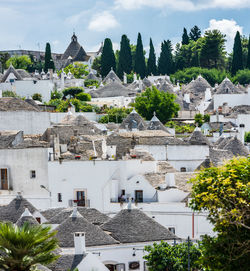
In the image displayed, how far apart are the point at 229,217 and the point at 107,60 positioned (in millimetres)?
122751

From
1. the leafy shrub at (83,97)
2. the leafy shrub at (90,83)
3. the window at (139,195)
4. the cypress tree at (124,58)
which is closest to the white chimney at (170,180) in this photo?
the window at (139,195)

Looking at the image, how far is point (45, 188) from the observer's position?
4922cm

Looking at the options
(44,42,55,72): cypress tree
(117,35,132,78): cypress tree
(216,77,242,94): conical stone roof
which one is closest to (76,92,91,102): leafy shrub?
(216,77,242,94): conical stone roof

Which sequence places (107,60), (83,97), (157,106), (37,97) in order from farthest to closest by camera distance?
(107,60)
(83,97)
(37,97)
(157,106)

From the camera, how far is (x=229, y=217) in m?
27.5

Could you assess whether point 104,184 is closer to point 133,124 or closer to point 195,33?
point 133,124

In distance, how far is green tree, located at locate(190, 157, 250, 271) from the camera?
2758cm

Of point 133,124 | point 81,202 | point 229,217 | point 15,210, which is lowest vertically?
point 81,202

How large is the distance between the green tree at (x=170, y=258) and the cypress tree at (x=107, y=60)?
Answer: 113902mm

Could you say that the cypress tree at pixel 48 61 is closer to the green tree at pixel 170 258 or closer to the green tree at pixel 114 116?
the green tree at pixel 114 116

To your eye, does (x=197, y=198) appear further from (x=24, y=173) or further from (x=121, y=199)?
(x=24, y=173)

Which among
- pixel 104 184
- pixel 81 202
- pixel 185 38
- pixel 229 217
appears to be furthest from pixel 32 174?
pixel 185 38

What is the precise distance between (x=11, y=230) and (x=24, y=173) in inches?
971

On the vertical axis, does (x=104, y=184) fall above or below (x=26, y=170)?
below
